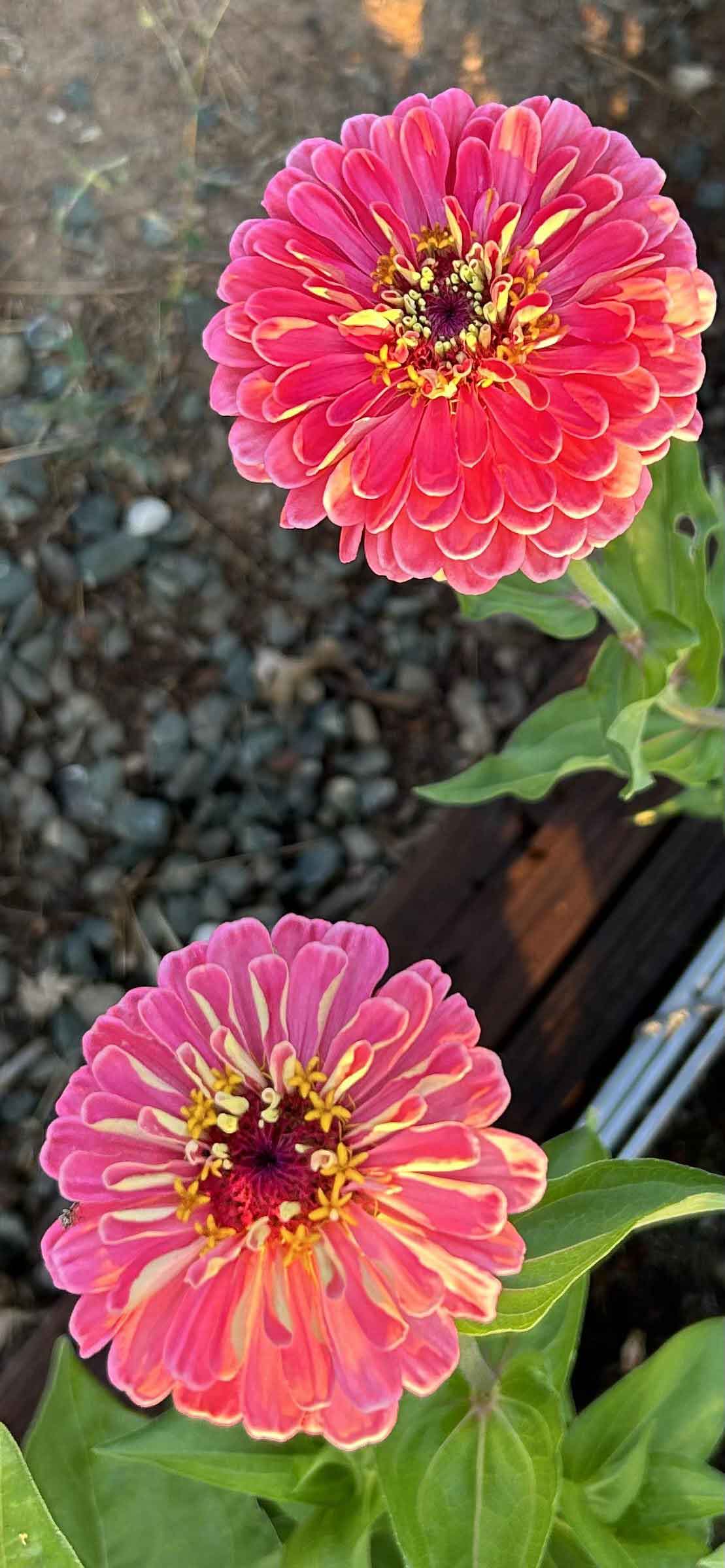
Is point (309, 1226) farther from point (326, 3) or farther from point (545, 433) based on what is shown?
point (326, 3)

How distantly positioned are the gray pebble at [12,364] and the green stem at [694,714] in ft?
4.03

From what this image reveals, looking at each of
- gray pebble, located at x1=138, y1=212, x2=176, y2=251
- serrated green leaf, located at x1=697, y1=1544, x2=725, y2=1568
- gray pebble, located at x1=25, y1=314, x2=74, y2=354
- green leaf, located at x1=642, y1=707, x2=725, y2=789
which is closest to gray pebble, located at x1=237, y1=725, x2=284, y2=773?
green leaf, located at x1=642, y1=707, x2=725, y2=789

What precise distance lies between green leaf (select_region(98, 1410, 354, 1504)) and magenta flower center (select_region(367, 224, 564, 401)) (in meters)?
0.78

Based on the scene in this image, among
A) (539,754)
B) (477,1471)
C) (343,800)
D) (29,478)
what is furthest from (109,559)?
(477,1471)

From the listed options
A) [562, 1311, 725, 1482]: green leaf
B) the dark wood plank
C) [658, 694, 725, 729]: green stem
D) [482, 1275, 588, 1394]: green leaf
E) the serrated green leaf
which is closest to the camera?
the serrated green leaf

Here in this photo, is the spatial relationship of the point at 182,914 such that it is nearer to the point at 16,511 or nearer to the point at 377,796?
the point at 377,796

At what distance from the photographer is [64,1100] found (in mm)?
800

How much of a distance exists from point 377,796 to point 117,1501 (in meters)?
0.97

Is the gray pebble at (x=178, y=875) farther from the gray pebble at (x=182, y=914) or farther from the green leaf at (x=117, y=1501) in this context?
the green leaf at (x=117, y=1501)

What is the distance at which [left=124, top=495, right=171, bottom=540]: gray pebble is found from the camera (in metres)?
1.95

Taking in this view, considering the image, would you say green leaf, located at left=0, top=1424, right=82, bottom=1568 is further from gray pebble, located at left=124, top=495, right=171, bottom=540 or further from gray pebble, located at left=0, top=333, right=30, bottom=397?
gray pebble, located at left=0, top=333, right=30, bottom=397

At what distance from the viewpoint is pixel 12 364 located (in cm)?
204

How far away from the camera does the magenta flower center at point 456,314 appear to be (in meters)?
0.88

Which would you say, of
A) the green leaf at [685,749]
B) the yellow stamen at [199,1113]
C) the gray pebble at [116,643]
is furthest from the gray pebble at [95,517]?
the yellow stamen at [199,1113]
